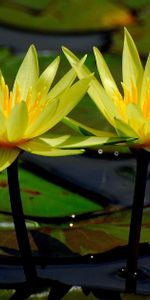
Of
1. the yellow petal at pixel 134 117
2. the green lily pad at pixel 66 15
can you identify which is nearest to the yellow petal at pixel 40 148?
the yellow petal at pixel 134 117

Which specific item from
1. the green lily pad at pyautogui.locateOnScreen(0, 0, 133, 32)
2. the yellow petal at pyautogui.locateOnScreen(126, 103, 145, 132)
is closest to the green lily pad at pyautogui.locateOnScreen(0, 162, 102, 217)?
the yellow petal at pyautogui.locateOnScreen(126, 103, 145, 132)

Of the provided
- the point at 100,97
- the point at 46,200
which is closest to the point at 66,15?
the point at 46,200

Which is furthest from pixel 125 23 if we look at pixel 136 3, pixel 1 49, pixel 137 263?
pixel 137 263

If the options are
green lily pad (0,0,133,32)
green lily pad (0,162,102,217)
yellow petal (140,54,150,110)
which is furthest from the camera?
green lily pad (0,0,133,32)

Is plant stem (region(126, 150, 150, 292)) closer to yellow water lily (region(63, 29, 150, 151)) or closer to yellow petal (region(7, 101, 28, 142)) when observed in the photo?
yellow water lily (region(63, 29, 150, 151))

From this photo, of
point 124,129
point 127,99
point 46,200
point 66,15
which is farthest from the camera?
point 66,15

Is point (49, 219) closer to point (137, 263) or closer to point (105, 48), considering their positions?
point (137, 263)

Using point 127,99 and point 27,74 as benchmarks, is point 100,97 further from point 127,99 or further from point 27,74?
point 27,74
